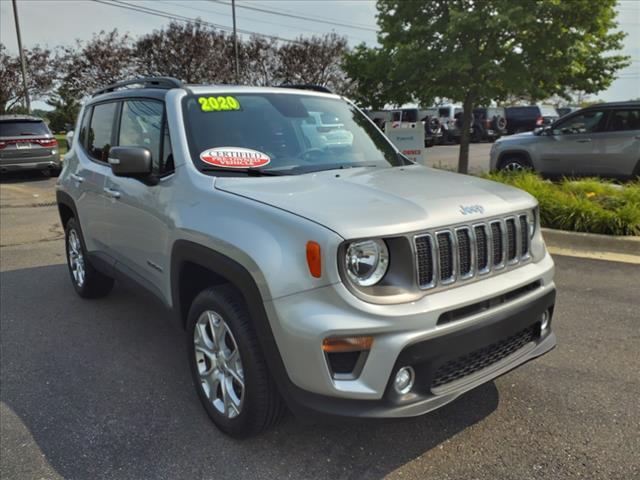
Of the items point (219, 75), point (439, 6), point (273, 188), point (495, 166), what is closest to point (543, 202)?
point (495, 166)

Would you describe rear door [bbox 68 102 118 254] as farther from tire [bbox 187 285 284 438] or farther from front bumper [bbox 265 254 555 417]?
front bumper [bbox 265 254 555 417]

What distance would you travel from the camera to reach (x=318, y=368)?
2301 mm

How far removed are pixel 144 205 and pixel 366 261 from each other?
1.81 metres

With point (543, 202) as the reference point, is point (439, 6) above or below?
above

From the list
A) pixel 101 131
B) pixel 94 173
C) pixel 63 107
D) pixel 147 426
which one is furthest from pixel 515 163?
pixel 63 107

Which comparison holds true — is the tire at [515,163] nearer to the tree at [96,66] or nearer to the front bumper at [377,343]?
the front bumper at [377,343]

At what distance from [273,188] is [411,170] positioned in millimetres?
1116

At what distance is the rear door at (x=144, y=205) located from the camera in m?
3.36

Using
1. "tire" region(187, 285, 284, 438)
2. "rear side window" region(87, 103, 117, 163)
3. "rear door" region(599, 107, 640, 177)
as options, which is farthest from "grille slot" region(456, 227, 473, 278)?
"rear door" region(599, 107, 640, 177)

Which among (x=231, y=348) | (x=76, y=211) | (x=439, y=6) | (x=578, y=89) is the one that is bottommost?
(x=231, y=348)

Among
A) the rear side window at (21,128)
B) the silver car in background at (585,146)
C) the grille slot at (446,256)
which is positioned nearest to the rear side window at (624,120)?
the silver car in background at (585,146)

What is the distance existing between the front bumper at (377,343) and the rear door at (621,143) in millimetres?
8241

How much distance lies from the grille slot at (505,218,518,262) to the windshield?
110 centimetres

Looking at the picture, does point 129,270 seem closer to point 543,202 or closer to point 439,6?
point 543,202
